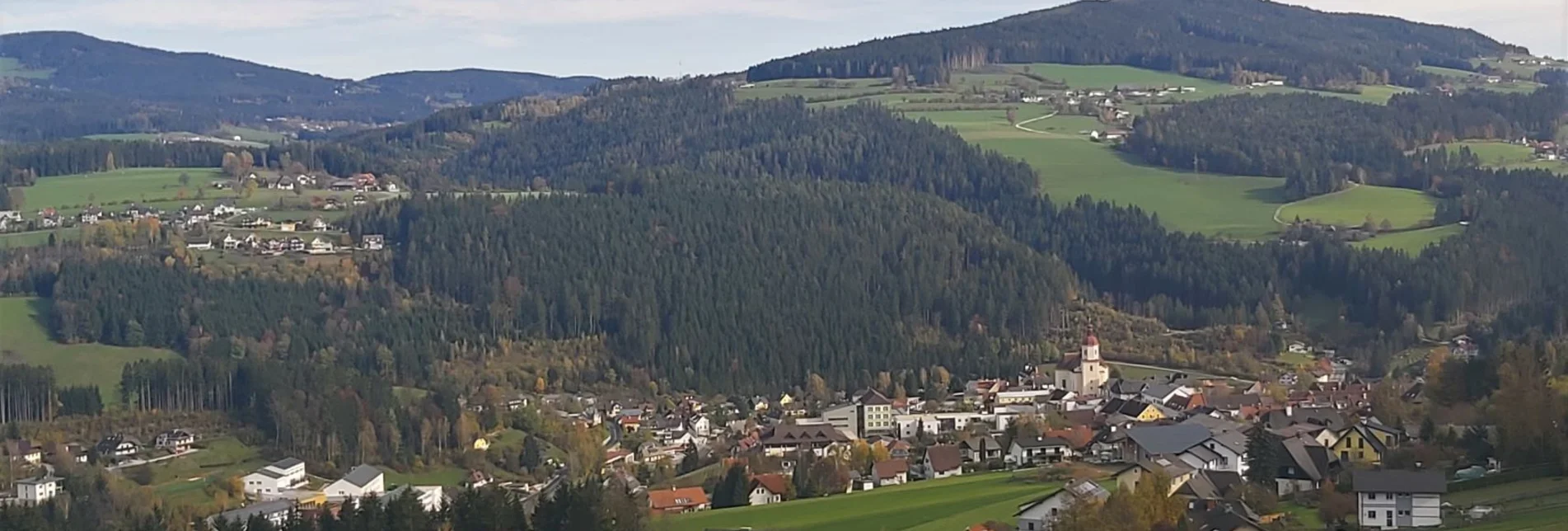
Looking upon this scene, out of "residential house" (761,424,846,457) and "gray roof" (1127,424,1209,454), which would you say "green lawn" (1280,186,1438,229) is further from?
"gray roof" (1127,424,1209,454)

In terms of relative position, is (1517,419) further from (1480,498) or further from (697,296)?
(697,296)

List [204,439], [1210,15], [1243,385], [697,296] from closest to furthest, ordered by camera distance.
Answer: [204,439], [1243,385], [697,296], [1210,15]

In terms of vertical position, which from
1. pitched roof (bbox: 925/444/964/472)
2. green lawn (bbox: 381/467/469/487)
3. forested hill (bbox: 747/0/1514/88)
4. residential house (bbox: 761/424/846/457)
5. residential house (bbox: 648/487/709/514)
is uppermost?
forested hill (bbox: 747/0/1514/88)

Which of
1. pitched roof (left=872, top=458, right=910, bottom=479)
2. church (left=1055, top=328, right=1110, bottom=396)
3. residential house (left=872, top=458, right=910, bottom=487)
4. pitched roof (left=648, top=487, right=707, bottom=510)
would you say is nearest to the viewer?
pitched roof (left=648, top=487, right=707, bottom=510)

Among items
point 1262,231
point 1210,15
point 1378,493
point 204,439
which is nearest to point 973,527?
point 1378,493

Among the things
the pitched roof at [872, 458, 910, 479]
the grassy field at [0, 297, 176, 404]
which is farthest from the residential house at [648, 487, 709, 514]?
the grassy field at [0, 297, 176, 404]

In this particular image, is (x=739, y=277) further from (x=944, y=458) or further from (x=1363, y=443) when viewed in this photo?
(x=1363, y=443)
